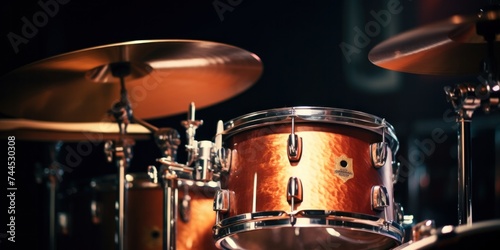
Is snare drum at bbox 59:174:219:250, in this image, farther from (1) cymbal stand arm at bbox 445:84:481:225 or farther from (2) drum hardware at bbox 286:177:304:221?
(1) cymbal stand arm at bbox 445:84:481:225

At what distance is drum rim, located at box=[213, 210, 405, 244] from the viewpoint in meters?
2.58

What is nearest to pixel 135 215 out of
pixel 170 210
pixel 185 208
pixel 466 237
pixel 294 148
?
pixel 185 208

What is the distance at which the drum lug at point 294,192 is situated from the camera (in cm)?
259

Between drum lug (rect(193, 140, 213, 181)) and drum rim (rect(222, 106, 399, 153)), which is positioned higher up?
drum rim (rect(222, 106, 399, 153))

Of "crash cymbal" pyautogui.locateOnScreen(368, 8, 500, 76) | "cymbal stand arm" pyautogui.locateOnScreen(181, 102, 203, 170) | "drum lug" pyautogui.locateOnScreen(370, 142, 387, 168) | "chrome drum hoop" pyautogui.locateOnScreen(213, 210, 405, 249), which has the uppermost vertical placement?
"crash cymbal" pyautogui.locateOnScreen(368, 8, 500, 76)

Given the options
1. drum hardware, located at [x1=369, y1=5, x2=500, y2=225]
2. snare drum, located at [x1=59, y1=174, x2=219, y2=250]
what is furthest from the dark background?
drum hardware, located at [x1=369, y1=5, x2=500, y2=225]

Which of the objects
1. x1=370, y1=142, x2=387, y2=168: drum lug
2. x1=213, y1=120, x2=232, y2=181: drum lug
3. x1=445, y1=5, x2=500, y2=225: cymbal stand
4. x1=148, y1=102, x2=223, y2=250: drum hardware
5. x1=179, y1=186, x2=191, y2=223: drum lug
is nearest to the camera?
x1=445, y1=5, x2=500, y2=225: cymbal stand

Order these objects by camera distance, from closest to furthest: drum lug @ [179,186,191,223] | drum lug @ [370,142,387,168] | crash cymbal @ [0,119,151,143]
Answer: drum lug @ [370,142,387,168]
drum lug @ [179,186,191,223]
crash cymbal @ [0,119,151,143]

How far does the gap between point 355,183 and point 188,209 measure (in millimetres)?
830

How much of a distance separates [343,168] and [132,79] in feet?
3.59

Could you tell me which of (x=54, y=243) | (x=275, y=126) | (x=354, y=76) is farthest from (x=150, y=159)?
(x=275, y=126)

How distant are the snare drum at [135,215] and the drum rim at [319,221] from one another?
571mm

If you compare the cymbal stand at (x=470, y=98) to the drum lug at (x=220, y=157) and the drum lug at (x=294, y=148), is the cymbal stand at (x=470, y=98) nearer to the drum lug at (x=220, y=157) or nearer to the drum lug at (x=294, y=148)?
the drum lug at (x=294, y=148)

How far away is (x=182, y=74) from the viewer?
337 cm
